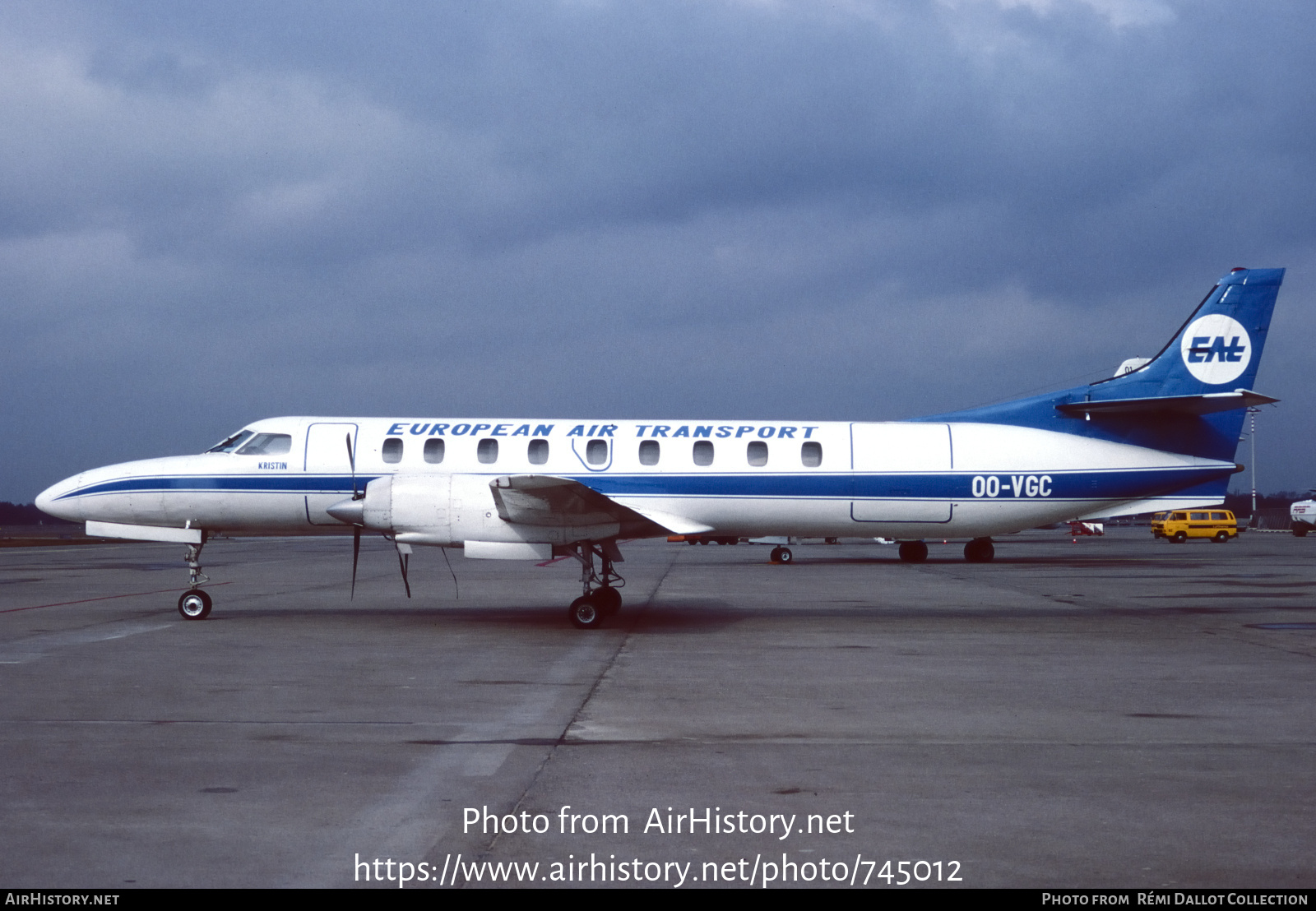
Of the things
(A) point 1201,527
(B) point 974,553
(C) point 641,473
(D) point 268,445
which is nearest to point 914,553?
(B) point 974,553

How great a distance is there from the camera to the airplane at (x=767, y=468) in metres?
16.1

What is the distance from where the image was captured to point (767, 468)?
16.3 metres

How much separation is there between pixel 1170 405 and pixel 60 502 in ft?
55.2

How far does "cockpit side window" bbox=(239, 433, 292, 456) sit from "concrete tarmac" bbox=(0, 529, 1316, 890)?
251 cm

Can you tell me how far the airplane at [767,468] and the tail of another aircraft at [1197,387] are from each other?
0.09 feet

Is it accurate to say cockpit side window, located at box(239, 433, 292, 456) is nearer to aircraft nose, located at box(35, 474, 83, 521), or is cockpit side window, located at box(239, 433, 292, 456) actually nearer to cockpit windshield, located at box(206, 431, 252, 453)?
cockpit windshield, located at box(206, 431, 252, 453)

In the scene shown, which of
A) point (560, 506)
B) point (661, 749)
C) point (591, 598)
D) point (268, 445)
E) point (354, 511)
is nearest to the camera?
point (661, 749)

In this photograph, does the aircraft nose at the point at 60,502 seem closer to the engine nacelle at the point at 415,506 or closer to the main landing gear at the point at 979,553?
the engine nacelle at the point at 415,506

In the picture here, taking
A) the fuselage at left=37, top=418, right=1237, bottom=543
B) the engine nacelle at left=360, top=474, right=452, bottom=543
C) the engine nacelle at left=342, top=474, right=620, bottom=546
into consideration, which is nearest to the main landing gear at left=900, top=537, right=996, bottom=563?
the fuselage at left=37, top=418, right=1237, bottom=543

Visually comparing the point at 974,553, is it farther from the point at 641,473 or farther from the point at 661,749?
the point at 661,749

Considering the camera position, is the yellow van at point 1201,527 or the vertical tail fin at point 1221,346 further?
the yellow van at point 1201,527

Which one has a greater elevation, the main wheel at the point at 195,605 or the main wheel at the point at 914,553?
the main wheel at the point at 195,605

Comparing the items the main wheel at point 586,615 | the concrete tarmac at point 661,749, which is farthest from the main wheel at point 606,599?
the concrete tarmac at point 661,749

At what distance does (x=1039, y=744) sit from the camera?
7695 millimetres
